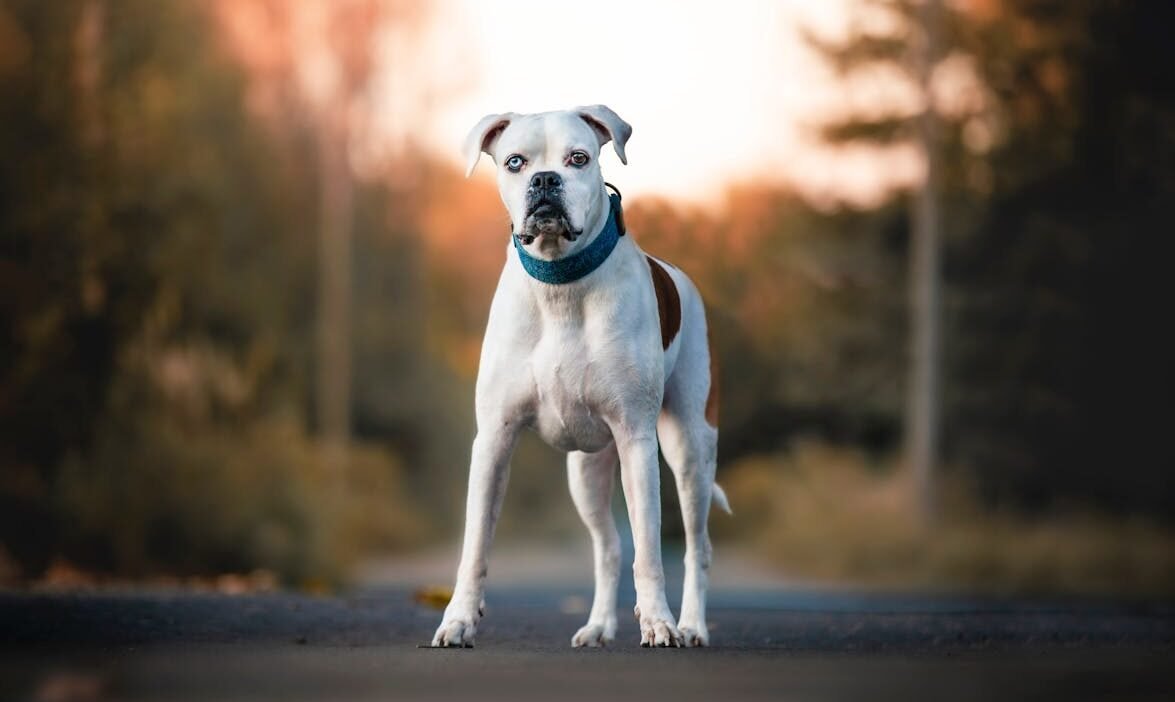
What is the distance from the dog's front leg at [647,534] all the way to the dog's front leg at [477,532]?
1.72 ft

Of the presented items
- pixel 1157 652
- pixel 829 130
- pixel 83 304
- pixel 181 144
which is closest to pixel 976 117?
pixel 829 130

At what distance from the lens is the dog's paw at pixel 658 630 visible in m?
8.52

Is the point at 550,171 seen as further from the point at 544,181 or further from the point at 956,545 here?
the point at 956,545

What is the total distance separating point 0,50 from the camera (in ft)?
74.1

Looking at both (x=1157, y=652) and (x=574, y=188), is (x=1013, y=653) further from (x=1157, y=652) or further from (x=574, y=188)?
(x=574, y=188)

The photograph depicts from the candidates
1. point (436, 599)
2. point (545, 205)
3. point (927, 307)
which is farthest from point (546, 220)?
point (927, 307)

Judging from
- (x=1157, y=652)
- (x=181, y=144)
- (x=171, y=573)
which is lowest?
(x=1157, y=652)

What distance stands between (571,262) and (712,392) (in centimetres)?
147

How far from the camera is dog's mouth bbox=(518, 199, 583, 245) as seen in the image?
820cm

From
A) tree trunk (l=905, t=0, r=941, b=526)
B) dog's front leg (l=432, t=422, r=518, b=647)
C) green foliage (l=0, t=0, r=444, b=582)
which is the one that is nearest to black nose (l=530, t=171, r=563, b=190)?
dog's front leg (l=432, t=422, r=518, b=647)

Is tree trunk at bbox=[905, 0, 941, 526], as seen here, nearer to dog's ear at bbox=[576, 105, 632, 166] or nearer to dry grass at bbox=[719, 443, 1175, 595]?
dry grass at bbox=[719, 443, 1175, 595]

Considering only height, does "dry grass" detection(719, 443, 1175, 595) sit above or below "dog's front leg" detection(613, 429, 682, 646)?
above

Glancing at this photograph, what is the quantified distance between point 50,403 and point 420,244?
18.6 m

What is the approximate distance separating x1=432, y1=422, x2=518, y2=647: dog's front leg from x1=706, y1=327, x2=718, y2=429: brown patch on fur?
1281mm
